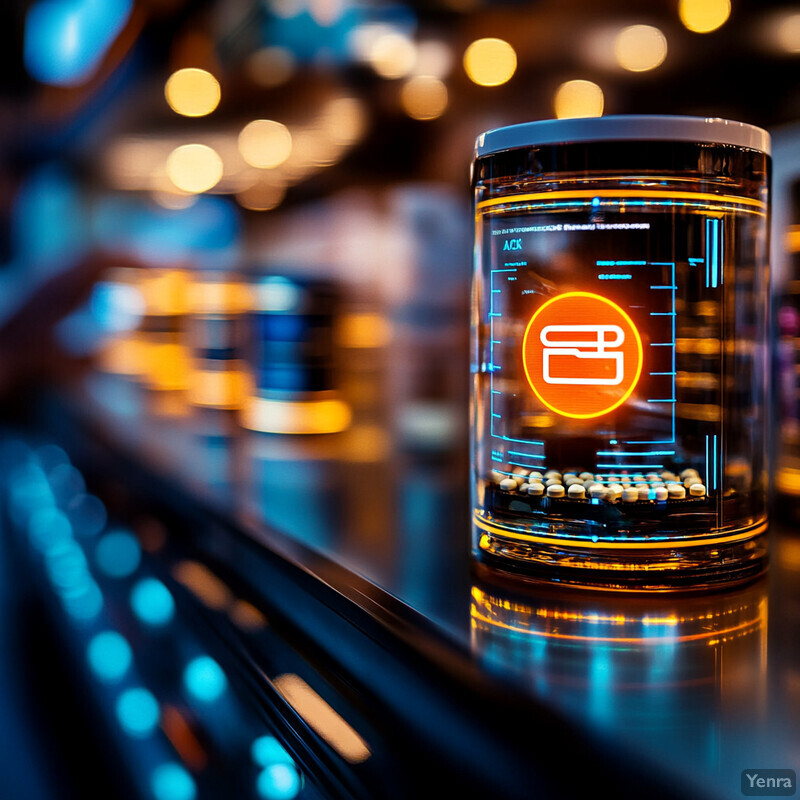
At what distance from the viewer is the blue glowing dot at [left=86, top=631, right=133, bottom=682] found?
549 mm

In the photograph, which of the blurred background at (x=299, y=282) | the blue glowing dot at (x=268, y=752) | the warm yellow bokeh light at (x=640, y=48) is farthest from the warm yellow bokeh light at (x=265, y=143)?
the blue glowing dot at (x=268, y=752)

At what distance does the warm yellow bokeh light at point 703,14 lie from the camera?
58cm

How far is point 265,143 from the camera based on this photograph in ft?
4.56

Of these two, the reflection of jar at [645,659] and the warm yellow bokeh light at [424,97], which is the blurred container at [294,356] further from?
the reflection of jar at [645,659]

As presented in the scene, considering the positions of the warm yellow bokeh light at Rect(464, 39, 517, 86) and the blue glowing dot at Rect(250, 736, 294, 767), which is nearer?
the blue glowing dot at Rect(250, 736, 294, 767)

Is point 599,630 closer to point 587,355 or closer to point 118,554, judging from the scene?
point 587,355

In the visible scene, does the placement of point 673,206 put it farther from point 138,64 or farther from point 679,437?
point 138,64

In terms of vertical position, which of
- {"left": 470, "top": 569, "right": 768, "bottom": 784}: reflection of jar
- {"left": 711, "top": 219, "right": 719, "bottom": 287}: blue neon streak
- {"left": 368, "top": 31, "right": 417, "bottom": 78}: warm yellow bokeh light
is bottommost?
{"left": 470, "top": 569, "right": 768, "bottom": 784}: reflection of jar

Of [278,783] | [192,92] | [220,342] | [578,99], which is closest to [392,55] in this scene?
[578,99]

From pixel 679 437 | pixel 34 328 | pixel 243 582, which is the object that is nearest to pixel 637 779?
pixel 679 437

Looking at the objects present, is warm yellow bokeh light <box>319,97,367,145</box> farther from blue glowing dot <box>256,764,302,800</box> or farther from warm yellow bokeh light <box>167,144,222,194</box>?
blue glowing dot <box>256,764,302,800</box>

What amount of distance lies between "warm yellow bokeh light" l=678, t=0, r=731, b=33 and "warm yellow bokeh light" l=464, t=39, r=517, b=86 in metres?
0.22

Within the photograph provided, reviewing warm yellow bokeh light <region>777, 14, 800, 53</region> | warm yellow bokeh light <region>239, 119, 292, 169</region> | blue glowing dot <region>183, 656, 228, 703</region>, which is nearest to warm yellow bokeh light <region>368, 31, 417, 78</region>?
warm yellow bokeh light <region>239, 119, 292, 169</region>

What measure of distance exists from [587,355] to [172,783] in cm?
29
